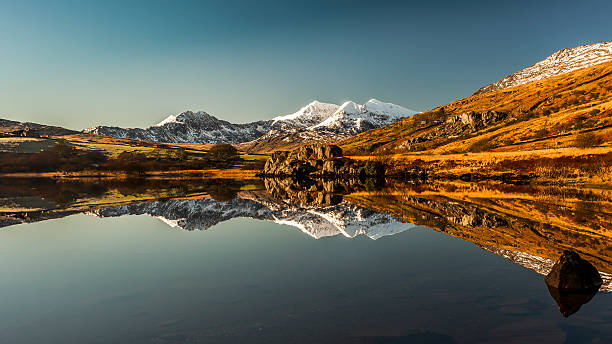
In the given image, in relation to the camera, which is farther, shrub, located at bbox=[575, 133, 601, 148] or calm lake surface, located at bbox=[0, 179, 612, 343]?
shrub, located at bbox=[575, 133, 601, 148]

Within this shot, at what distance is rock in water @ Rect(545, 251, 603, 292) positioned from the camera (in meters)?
14.6

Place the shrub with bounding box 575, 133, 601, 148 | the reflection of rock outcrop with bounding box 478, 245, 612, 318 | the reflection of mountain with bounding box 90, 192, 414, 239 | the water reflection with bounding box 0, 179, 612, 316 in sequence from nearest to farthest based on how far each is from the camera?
1. the reflection of rock outcrop with bounding box 478, 245, 612, 318
2. the water reflection with bounding box 0, 179, 612, 316
3. the reflection of mountain with bounding box 90, 192, 414, 239
4. the shrub with bounding box 575, 133, 601, 148

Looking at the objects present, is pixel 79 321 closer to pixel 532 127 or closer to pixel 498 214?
pixel 498 214

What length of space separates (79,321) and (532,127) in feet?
580

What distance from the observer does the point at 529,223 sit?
97.4 feet

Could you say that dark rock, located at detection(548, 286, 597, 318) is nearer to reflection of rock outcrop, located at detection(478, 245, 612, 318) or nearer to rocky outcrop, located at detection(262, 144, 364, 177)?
reflection of rock outcrop, located at detection(478, 245, 612, 318)

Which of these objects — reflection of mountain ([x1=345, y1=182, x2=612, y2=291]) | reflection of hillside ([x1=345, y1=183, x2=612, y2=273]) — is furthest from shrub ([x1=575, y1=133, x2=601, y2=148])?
reflection of mountain ([x1=345, y1=182, x2=612, y2=291])

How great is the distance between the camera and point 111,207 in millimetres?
46031

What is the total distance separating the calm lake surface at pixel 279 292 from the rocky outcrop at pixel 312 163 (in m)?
106

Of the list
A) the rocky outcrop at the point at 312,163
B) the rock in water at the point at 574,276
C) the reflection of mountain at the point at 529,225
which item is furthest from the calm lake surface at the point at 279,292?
the rocky outcrop at the point at 312,163

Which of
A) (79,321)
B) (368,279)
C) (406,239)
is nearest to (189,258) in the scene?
(79,321)

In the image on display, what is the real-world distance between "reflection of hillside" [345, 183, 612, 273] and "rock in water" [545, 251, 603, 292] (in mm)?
3247

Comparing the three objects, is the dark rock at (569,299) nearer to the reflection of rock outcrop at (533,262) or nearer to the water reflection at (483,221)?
the water reflection at (483,221)

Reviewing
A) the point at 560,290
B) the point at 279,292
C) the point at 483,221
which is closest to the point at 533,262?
the point at 560,290
